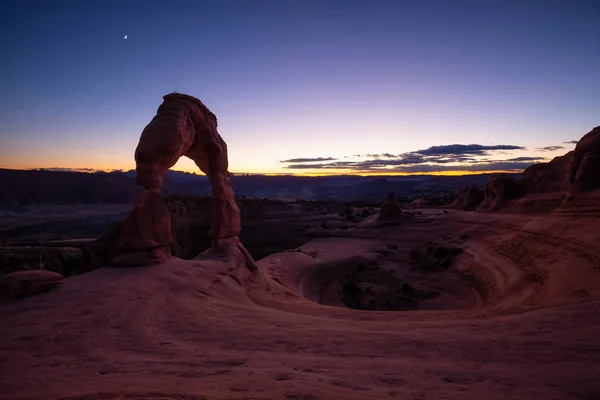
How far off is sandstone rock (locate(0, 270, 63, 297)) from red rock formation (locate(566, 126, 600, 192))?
2091 cm

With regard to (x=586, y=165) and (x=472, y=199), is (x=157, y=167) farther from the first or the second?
(x=472, y=199)

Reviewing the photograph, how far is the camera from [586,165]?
16.3 meters

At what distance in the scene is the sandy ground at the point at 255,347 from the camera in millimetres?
3525

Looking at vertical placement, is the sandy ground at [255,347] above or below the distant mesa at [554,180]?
below

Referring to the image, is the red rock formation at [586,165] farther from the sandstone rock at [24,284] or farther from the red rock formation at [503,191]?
the sandstone rock at [24,284]

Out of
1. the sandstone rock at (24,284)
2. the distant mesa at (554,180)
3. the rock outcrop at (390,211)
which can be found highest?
the distant mesa at (554,180)

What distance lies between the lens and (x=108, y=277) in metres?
8.48

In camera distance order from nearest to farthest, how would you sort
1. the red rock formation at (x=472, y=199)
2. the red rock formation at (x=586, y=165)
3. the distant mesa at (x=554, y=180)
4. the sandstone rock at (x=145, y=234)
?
the sandstone rock at (x=145, y=234)
the red rock formation at (x=586, y=165)
the distant mesa at (x=554, y=180)
the red rock formation at (x=472, y=199)

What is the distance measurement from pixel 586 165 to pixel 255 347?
18240 millimetres

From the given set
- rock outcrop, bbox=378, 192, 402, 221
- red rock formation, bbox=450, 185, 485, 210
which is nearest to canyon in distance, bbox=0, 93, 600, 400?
rock outcrop, bbox=378, 192, 402, 221

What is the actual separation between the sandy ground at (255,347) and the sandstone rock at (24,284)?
302 mm

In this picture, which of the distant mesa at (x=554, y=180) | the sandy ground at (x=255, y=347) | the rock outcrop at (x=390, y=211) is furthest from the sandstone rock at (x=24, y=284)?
the rock outcrop at (x=390, y=211)

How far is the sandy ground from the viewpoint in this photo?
3525 millimetres

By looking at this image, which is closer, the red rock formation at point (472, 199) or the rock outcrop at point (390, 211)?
the rock outcrop at point (390, 211)
